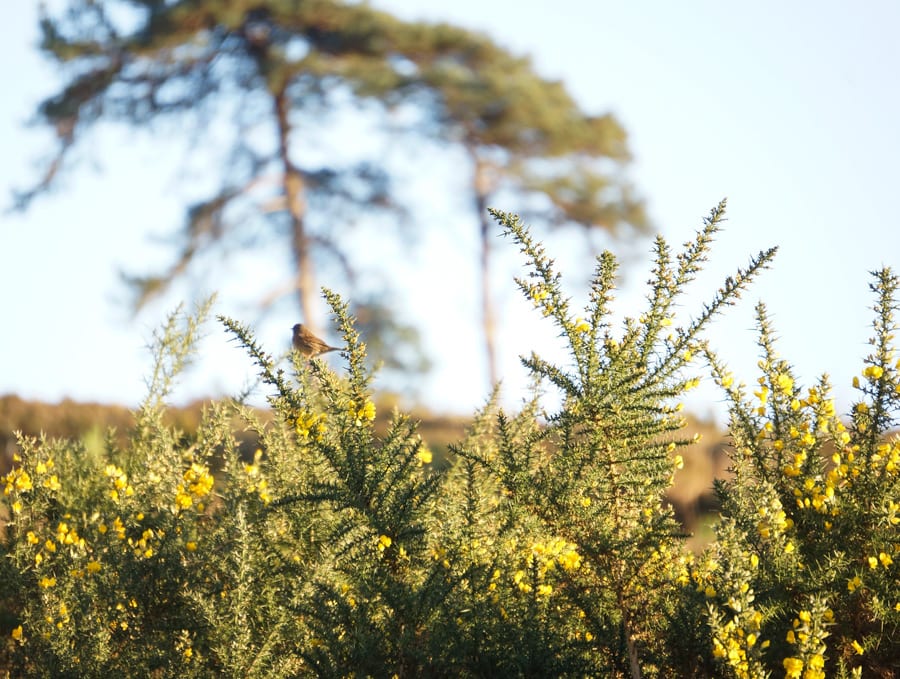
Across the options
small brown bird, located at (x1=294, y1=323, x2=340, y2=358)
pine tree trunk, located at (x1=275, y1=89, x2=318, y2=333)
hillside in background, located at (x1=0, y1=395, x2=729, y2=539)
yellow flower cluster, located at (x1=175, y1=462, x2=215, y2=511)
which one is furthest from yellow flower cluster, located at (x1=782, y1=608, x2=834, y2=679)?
pine tree trunk, located at (x1=275, y1=89, x2=318, y2=333)

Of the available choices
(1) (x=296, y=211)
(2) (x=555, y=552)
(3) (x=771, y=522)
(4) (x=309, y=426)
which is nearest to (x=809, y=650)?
(3) (x=771, y=522)

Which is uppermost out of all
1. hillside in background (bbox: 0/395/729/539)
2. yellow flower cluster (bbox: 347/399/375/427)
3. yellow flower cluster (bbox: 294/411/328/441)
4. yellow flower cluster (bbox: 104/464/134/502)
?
hillside in background (bbox: 0/395/729/539)

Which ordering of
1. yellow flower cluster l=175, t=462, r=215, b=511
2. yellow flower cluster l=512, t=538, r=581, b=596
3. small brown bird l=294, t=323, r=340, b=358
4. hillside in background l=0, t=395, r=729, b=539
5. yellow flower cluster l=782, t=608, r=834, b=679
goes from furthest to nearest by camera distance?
1. hillside in background l=0, t=395, r=729, b=539
2. small brown bird l=294, t=323, r=340, b=358
3. yellow flower cluster l=175, t=462, r=215, b=511
4. yellow flower cluster l=512, t=538, r=581, b=596
5. yellow flower cluster l=782, t=608, r=834, b=679

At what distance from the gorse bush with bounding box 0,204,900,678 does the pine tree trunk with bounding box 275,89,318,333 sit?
1392cm

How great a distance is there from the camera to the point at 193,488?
12.8ft

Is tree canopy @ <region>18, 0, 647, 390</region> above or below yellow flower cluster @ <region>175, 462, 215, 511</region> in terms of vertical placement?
above

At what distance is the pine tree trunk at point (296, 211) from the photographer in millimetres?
17359

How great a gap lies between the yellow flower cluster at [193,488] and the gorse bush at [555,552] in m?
0.38

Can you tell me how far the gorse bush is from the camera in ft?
8.68

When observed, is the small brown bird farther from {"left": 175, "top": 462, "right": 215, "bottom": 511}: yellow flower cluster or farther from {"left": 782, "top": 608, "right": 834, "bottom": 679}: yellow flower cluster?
{"left": 782, "top": 608, "right": 834, "bottom": 679}: yellow flower cluster

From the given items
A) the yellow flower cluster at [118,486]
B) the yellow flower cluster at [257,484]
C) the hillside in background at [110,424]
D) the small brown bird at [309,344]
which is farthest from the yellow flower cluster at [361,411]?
the hillside in background at [110,424]

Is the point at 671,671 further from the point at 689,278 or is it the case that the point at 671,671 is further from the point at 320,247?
the point at 320,247

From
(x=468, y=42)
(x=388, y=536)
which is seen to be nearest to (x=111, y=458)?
(x=388, y=536)

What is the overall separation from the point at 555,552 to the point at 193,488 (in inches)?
63.7
